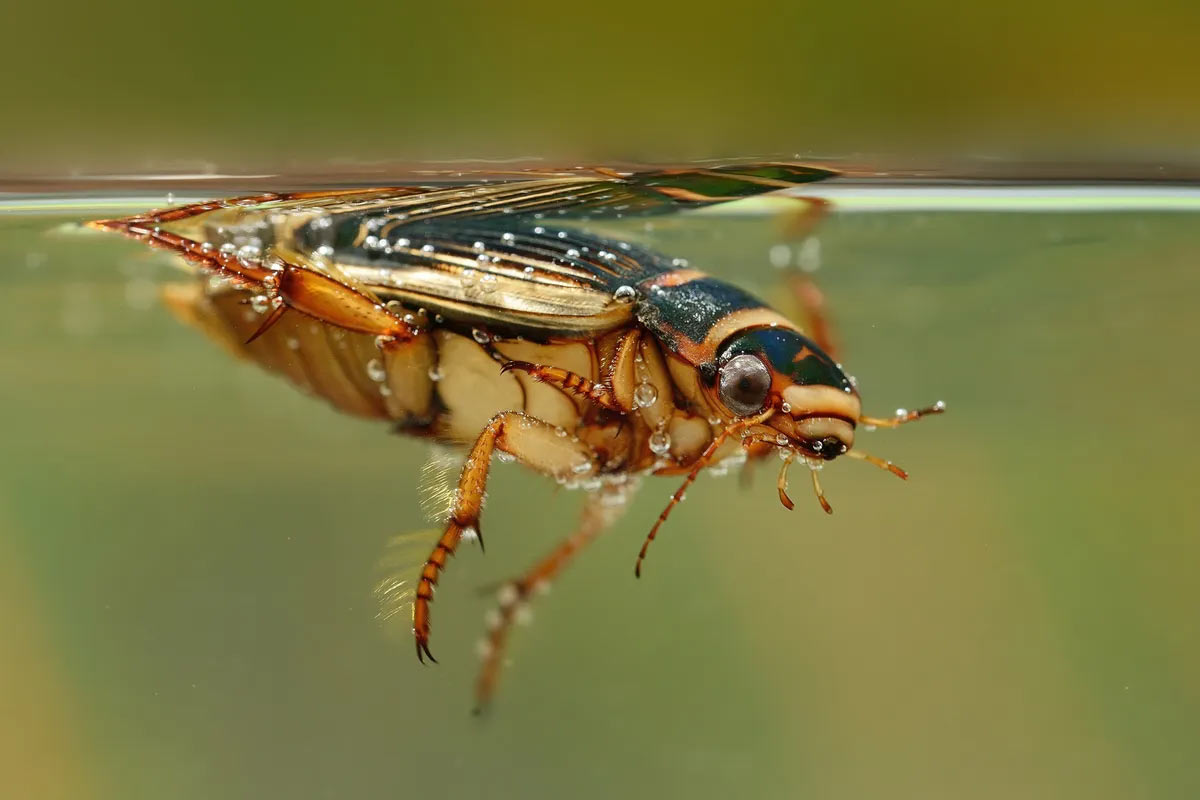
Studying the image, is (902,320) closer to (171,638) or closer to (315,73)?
(315,73)

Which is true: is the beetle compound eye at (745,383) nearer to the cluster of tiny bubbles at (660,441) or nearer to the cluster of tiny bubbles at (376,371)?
the cluster of tiny bubbles at (660,441)

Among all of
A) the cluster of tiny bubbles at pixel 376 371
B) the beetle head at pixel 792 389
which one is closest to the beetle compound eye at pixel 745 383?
the beetle head at pixel 792 389

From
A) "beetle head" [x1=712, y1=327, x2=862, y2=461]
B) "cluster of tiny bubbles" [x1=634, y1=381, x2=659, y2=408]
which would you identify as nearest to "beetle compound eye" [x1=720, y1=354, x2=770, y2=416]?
"beetle head" [x1=712, y1=327, x2=862, y2=461]

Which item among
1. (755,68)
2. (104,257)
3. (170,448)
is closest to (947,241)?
(755,68)

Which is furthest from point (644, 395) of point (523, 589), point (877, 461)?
point (523, 589)

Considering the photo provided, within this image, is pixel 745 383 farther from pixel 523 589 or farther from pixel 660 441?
pixel 523 589

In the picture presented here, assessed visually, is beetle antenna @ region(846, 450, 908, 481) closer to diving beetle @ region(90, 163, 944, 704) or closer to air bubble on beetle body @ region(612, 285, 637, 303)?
diving beetle @ region(90, 163, 944, 704)
